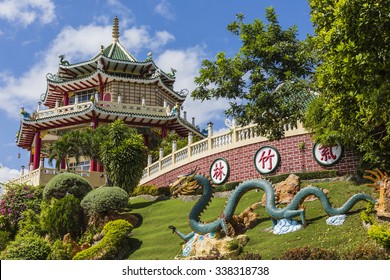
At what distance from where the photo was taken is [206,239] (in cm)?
1870

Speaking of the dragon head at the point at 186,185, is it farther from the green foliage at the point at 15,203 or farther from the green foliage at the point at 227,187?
the green foliage at the point at 15,203

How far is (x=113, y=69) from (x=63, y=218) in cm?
2378

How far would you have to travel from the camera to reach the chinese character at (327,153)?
77.9 ft

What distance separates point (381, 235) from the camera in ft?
47.9

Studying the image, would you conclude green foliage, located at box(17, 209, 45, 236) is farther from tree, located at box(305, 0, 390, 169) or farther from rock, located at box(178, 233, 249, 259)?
tree, located at box(305, 0, 390, 169)

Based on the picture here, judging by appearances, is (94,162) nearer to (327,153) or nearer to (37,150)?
(37,150)

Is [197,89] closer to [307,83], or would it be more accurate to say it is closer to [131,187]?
[307,83]

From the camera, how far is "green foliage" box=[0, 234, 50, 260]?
69.6 ft

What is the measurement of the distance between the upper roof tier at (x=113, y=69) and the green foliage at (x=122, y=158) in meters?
15.9

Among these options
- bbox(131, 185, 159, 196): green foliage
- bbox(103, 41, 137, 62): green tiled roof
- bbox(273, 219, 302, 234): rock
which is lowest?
bbox(273, 219, 302, 234): rock


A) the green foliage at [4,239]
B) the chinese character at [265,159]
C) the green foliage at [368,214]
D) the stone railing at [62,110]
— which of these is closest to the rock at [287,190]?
the chinese character at [265,159]

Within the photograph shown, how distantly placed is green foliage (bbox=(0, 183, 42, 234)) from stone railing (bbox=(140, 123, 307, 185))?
7.22m

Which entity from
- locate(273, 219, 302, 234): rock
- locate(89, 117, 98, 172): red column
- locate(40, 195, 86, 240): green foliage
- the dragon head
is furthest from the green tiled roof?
locate(273, 219, 302, 234): rock

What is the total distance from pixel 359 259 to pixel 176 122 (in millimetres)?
29848
